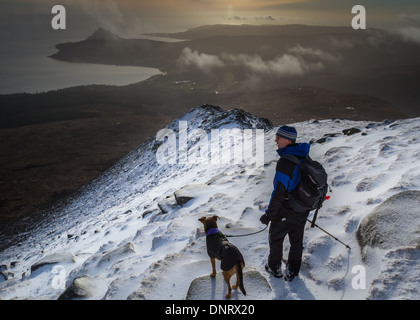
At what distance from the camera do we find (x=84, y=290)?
222 inches

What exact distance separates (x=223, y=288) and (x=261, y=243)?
A: 1.79m

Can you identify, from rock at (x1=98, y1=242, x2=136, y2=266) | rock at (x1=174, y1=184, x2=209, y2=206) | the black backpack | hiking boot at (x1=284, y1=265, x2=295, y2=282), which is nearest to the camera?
the black backpack

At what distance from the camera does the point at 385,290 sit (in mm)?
4164

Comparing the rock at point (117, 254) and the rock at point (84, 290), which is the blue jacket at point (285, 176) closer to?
the rock at point (84, 290)

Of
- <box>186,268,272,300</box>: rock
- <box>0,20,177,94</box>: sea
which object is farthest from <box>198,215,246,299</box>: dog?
<box>0,20,177,94</box>: sea

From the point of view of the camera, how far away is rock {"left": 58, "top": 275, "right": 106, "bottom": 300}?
18.2 ft

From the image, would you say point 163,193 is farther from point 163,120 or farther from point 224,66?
point 224,66

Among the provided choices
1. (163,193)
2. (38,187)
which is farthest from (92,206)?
(38,187)

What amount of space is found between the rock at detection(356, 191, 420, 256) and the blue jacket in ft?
6.68

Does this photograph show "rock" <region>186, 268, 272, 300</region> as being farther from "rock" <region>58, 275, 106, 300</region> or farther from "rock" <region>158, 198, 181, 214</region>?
"rock" <region>158, 198, 181, 214</region>

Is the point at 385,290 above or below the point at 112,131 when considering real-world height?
above

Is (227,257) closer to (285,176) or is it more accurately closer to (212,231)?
(212,231)
